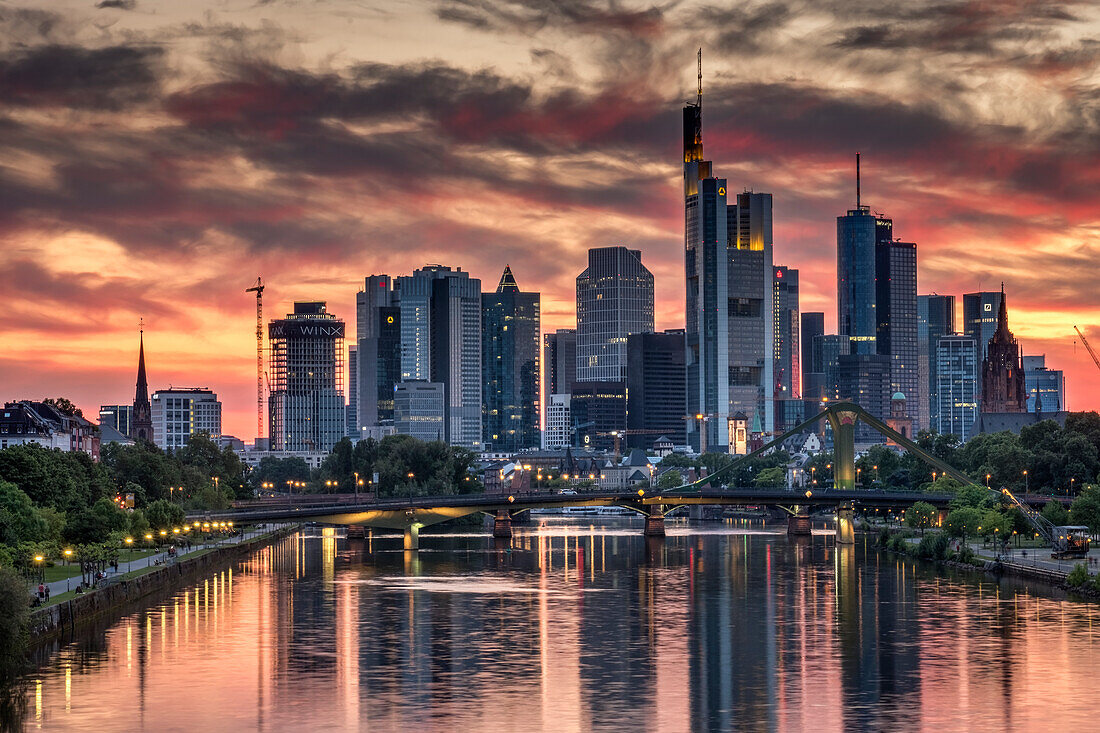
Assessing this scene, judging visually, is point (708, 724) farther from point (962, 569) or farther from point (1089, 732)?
point (962, 569)

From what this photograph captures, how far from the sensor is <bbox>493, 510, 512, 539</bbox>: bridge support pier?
191375 millimetres

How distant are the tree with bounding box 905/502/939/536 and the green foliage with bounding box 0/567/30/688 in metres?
121

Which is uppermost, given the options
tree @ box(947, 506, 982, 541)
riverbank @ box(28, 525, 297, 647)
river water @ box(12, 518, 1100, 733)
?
tree @ box(947, 506, 982, 541)

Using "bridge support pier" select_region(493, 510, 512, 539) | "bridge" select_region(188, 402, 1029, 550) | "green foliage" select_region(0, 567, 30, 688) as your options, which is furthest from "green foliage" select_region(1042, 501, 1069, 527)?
"green foliage" select_region(0, 567, 30, 688)

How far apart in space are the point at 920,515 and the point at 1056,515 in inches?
1558

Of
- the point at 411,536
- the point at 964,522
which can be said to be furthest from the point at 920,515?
the point at 411,536

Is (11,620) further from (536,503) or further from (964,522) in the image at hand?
(536,503)

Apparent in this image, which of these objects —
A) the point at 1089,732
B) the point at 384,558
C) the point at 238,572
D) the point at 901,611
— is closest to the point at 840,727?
the point at 1089,732

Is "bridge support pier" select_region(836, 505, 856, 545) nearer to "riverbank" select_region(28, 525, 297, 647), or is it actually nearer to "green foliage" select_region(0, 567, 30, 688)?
"riverbank" select_region(28, 525, 297, 647)

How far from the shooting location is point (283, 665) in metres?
77.8

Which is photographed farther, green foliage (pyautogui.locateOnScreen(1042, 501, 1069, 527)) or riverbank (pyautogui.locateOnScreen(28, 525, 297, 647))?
green foliage (pyautogui.locateOnScreen(1042, 501, 1069, 527))

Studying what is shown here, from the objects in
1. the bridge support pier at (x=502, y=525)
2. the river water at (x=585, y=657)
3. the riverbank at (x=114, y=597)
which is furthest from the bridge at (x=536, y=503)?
the river water at (x=585, y=657)

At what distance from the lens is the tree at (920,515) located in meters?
179

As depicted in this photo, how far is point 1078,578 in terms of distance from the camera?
105 metres
